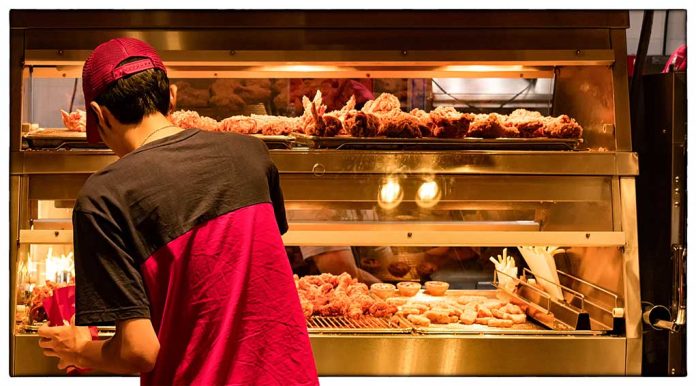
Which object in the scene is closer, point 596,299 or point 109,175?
point 109,175

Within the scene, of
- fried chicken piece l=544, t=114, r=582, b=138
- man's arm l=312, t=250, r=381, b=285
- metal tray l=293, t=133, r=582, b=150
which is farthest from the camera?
man's arm l=312, t=250, r=381, b=285

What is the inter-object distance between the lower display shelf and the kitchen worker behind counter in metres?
1.04

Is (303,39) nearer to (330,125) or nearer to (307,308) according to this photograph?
(330,125)

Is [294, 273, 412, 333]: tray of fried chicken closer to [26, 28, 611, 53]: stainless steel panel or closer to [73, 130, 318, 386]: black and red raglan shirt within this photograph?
[26, 28, 611, 53]: stainless steel panel

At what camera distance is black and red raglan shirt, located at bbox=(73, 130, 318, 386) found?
6.70ft

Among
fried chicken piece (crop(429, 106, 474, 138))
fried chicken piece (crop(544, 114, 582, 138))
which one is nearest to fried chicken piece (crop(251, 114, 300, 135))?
fried chicken piece (crop(429, 106, 474, 138))

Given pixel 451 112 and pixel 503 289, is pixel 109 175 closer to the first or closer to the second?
pixel 451 112

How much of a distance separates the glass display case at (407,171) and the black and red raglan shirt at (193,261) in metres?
1.07

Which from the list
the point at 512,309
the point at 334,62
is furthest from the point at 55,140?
the point at 512,309

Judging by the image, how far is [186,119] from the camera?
3512mm

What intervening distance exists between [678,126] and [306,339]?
1.94m

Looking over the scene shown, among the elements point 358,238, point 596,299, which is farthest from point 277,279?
point 596,299

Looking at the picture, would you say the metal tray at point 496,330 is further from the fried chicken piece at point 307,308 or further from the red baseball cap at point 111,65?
the red baseball cap at point 111,65

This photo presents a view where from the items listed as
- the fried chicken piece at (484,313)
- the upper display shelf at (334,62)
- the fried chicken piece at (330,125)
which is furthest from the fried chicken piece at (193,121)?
the fried chicken piece at (484,313)
